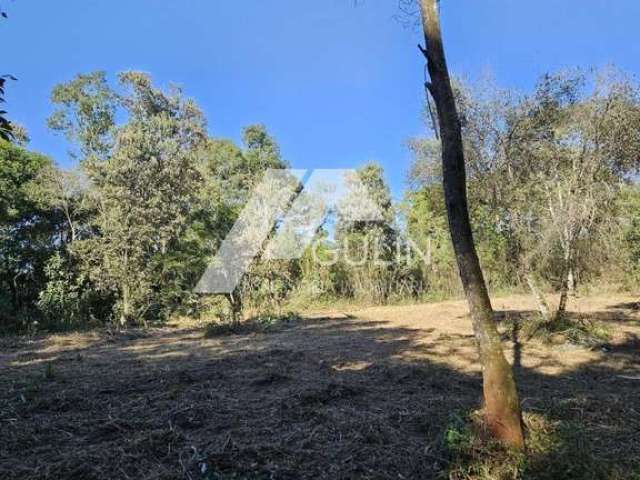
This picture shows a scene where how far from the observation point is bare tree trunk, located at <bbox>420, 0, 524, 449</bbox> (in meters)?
1.98

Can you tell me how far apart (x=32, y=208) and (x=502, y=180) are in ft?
32.0

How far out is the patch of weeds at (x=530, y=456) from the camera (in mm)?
1779

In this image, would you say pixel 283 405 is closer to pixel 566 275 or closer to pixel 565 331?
pixel 565 331

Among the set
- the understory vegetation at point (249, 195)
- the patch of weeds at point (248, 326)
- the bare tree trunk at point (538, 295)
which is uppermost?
the understory vegetation at point (249, 195)

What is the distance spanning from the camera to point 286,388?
3303mm

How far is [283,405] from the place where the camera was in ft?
9.32

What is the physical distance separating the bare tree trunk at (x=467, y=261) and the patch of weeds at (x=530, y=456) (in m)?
0.07

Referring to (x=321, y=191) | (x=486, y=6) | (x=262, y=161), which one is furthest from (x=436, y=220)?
(x=486, y=6)

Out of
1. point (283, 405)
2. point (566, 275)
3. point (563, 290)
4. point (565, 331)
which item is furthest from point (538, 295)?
point (283, 405)

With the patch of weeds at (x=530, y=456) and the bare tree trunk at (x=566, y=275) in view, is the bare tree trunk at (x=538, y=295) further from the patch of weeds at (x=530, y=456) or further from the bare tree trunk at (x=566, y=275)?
the patch of weeds at (x=530, y=456)

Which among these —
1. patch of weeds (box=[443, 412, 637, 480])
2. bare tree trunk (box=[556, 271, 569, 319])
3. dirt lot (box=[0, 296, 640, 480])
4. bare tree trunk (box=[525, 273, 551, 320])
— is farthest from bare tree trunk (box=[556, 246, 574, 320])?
patch of weeds (box=[443, 412, 637, 480])

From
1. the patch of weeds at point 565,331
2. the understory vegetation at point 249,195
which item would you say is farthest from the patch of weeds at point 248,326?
the patch of weeds at point 565,331

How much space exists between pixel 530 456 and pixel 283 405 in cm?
147

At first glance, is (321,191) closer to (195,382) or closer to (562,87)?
(562,87)
